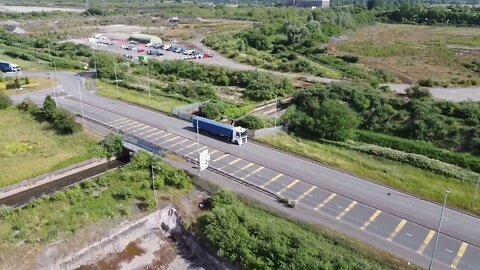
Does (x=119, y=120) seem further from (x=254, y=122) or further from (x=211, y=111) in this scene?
(x=254, y=122)

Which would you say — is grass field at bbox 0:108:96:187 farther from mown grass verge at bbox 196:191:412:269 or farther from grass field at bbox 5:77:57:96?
mown grass verge at bbox 196:191:412:269

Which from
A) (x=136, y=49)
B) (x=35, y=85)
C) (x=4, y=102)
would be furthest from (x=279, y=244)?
(x=136, y=49)

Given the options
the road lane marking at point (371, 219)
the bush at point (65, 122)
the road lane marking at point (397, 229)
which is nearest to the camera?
the road lane marking at point (397, 229)

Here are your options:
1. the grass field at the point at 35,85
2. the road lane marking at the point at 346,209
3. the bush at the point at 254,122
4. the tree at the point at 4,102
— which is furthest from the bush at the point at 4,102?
the road lane marking at the point at 346,209

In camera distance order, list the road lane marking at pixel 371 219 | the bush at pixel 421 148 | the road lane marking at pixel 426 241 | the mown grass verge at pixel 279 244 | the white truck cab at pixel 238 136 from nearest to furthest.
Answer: the mown grass verge at pixel 279 244, the road lane marking at pixel 426 241, the road lane marking at pixel 371 219, the bush at pixel 421 148, the white truck cab at pixel 238 136

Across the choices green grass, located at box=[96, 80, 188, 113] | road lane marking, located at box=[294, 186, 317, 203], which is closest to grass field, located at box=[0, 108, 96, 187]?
green grass, located at box=[96, 80, 188, 113]

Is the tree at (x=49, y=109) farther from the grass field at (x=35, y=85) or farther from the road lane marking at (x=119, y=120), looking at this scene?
the grass field at (x=35, y=85)

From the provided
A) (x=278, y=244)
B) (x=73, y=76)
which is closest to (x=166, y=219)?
(x=278, y=244)
